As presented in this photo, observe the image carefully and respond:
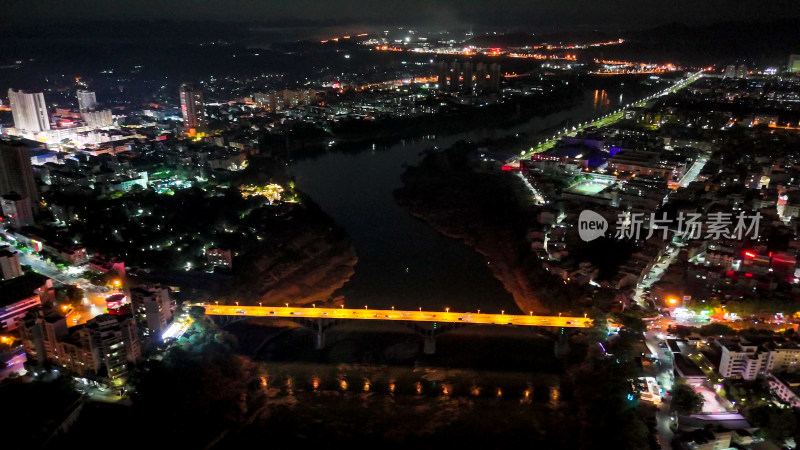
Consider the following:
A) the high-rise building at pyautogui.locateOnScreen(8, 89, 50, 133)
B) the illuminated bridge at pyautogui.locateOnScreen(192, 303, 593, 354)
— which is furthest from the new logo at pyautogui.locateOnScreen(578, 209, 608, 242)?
the high-rise building at pyautogui.locateOnScreen(8, 89, 50, 133)

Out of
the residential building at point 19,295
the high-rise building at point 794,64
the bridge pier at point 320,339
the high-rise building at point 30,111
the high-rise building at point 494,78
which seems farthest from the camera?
the high-rise building at point 794,64

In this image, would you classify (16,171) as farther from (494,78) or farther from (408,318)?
(494,78)

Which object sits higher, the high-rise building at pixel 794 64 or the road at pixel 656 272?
the high-rise building at pixel 794 64

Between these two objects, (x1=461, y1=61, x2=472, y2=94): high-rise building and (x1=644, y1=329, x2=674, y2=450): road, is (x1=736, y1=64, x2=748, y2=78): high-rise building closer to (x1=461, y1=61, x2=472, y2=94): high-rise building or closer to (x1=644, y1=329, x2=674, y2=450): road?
(x1=461, y1=61, x2=472, y2=94): high-rise building

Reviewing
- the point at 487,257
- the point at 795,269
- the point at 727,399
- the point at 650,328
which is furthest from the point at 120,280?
the point at 795,269

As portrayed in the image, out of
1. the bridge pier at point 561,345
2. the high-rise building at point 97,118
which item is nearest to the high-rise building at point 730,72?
the bridge pier at point 561,345

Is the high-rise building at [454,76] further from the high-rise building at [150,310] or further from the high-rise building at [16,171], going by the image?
the high-rise building at [150,310]
